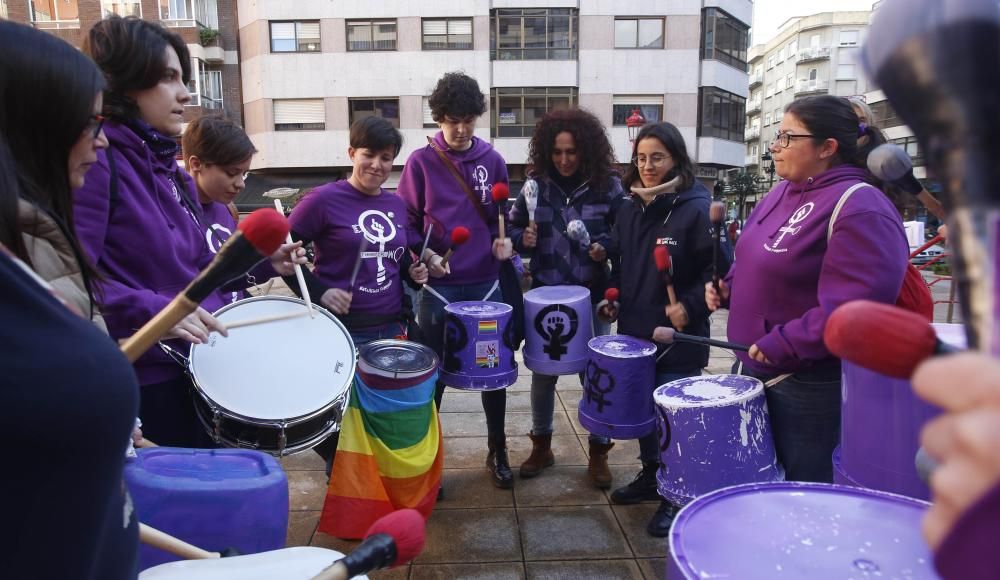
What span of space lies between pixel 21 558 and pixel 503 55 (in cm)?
2515

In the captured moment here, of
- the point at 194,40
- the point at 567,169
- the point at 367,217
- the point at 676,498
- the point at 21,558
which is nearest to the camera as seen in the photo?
the point at 21,558

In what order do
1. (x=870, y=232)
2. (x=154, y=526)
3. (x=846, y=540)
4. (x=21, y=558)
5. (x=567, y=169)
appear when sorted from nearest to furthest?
(x=21, y=558) → (x=846, y=540) → (x=154, y=526) → (x=870, y=232) → (x=567, y=169)

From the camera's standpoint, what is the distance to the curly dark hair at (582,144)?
3.78m

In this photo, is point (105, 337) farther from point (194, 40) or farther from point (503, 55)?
point (194, 40)

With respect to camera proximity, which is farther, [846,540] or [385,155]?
[385,155]

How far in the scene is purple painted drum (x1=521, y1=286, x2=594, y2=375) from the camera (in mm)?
3379

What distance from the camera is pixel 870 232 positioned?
2.18 m

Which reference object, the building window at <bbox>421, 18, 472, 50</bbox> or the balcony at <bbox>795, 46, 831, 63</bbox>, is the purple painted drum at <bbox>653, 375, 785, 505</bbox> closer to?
the building window at <bbox>421, 18, 472, 50</bbox>

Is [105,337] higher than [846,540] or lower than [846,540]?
higher

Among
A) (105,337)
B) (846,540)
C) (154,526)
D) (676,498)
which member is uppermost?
(105,337)

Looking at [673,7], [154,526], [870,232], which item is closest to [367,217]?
[154,526]

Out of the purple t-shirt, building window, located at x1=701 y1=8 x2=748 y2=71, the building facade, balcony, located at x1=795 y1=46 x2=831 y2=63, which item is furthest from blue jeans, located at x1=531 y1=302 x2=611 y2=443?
balcony, located at x1=795 y1=46 x2=831 y2=63

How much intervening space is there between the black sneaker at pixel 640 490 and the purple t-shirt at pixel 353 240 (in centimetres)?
161

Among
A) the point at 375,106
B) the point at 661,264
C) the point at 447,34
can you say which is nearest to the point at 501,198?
the point at 661,264
